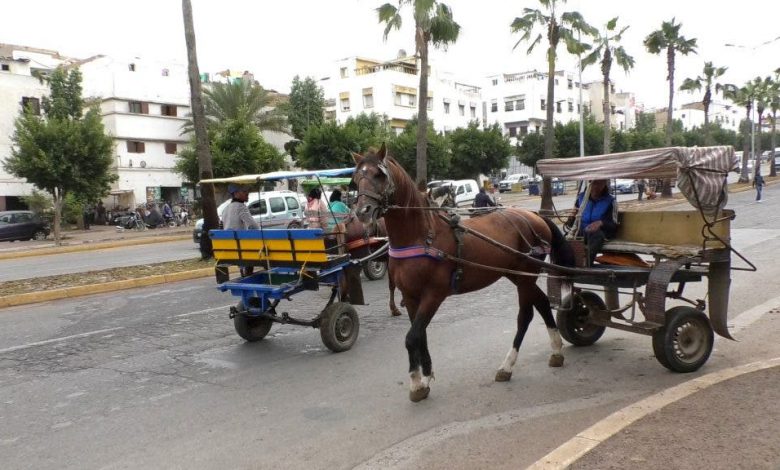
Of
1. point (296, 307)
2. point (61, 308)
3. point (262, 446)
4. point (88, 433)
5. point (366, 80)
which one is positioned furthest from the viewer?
point (366, 80)

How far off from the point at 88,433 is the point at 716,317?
5.40 metres

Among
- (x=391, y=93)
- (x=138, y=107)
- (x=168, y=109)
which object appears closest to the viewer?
(x=138, y=107)

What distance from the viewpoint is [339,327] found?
6906mm

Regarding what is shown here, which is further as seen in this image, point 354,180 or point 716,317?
point 716,317

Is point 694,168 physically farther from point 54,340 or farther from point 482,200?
point 482,200

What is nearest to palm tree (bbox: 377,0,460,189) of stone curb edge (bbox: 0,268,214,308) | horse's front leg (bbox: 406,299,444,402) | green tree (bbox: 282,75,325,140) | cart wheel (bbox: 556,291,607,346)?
stone curb edge (bbox: 0,268,214,308)

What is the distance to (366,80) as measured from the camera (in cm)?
5522

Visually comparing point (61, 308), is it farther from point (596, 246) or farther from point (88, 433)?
point (596, 246)

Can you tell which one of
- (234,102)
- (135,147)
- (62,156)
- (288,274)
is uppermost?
(234,102)

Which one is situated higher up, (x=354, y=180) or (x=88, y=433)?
(x=354, y=180)

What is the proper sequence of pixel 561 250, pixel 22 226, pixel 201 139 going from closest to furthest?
pixel 561 250
pixel 201 139
pixel 22 226

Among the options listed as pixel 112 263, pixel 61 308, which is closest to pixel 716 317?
pixel 61 308

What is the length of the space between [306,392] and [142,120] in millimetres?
41066

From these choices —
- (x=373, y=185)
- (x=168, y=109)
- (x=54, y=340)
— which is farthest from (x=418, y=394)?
(x=168, y=109)
